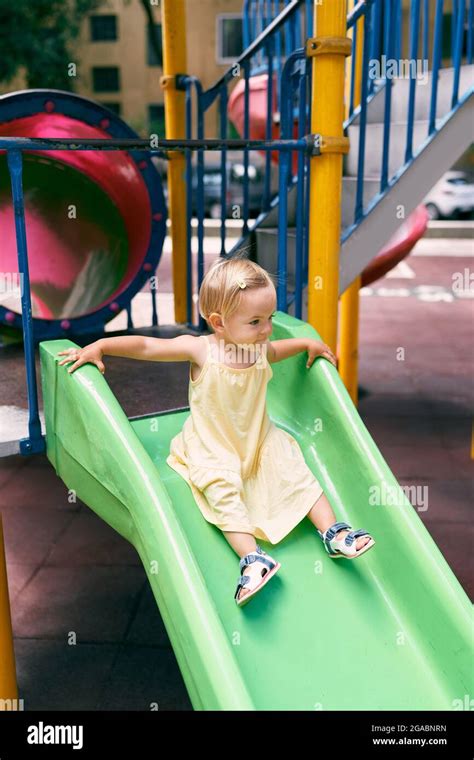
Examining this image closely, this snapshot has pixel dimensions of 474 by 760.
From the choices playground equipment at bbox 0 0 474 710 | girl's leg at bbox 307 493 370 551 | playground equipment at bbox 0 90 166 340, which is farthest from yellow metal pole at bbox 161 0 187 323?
girl's leg at bbox 307 493 370 551

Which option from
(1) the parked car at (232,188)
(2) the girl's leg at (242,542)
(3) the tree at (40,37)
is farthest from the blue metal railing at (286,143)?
(3) the tree at (40,37)

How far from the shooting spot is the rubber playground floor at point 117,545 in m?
2.76

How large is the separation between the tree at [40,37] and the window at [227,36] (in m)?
4.34

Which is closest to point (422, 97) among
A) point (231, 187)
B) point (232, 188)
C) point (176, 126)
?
point (176, 126)

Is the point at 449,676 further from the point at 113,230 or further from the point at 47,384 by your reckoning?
the point at 113,230

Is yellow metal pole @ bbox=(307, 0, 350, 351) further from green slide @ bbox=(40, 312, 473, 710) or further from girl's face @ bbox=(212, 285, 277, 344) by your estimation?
girl's face @ bbox=(212, 285, 277, 344)

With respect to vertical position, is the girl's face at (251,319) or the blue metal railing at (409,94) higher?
the blue metal railing at (409,94)

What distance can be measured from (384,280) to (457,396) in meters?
5.63

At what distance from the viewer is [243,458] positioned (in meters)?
2.35

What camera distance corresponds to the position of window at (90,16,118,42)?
91.7 feet

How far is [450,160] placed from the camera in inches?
146

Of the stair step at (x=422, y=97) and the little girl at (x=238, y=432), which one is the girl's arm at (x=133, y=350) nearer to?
the little girl at (x=238, y=432)

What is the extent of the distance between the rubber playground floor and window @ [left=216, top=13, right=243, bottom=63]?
76.4 ft

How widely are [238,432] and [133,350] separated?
40 cm
